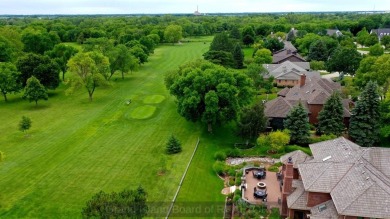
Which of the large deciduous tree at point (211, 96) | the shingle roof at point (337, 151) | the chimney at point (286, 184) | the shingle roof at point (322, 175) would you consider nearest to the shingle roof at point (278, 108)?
the large deciduous tree at point (211, 96)

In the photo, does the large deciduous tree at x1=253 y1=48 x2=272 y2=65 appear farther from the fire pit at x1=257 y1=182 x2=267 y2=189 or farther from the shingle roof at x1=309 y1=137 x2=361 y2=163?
the fire pit at x1=257 y1=182 x2=267 y2=189

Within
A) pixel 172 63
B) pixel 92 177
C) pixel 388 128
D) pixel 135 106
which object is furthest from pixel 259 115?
pixel 172 63

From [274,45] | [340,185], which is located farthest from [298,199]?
[274,45]

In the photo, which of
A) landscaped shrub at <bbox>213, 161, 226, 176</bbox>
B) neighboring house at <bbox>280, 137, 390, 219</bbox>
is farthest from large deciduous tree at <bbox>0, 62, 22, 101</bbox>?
neighboring house at <bbox>280, 137, 390, 219</bbox>

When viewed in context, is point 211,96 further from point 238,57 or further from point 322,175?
point 238,57

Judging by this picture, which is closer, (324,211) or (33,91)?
(324,211)

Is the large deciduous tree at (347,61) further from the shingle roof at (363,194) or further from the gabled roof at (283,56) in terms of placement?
the shingle roof at (363,194)

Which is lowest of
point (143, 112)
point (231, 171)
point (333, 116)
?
point (231, 171)

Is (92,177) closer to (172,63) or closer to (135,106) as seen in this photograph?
(135,106)
